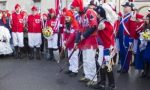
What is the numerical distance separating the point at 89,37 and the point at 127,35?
203 centimetres

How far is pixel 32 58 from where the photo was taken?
14.9m

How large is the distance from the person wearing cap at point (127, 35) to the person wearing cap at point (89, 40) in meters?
1.55

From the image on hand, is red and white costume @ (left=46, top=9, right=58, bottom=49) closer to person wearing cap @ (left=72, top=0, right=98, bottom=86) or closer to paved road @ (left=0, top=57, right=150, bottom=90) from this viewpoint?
paved road @ (left=0, top=57, right=150, bottom=90)

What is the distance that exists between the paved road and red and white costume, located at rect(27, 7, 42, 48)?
5.14 feet

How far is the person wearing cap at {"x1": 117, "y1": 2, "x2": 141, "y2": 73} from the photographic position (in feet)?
37.4

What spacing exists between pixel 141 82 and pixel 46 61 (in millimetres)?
4647

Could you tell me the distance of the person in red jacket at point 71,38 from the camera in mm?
10766

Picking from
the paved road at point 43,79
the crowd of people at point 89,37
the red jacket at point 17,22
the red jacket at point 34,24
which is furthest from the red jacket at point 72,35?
the red jacket at point 17,22

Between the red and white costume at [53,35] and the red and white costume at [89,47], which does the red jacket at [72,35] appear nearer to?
the red and white costume at [89,47]

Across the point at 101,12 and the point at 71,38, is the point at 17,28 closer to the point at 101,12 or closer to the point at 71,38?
the point at 71,38

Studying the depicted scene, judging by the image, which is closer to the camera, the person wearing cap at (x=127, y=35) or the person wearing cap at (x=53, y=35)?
the person wearing cap at (x=127, y=35)

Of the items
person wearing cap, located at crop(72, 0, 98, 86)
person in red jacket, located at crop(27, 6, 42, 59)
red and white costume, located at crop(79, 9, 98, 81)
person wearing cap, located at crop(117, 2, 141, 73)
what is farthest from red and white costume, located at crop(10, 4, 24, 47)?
red and white costume, located at crop(79, 9, 98, 81)

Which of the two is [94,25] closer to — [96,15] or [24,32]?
[96,15]

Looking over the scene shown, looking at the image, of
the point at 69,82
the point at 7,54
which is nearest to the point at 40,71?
the point at 69,82
